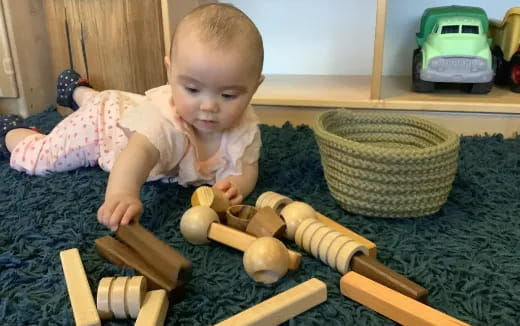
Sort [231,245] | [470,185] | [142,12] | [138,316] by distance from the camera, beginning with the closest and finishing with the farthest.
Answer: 1. [138,316]
2. [231,245]
3. [470,185]
4. [142,12]

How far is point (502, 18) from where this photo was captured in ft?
5.00

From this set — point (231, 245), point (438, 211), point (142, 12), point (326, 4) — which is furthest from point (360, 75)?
point (231, 245)

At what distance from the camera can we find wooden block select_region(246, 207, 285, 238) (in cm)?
74

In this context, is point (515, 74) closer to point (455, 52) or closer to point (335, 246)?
point (455, 52)

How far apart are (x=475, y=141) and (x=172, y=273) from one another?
2.83 feet

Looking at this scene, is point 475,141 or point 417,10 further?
point 417,10

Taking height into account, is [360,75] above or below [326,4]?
below

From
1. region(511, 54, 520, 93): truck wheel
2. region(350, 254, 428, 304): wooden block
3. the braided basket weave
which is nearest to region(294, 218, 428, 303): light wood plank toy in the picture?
region(350, 254, 428, 304): wooden block

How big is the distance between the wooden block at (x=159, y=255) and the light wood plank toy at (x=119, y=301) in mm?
42

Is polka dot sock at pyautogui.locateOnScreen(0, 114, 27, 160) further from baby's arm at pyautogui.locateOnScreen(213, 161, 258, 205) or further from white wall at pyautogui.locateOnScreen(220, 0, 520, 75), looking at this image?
white wall at pyautogui.locateOnScreen(220, 0, 520, 75)

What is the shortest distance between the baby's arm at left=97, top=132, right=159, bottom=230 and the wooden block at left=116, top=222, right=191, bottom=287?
3cm

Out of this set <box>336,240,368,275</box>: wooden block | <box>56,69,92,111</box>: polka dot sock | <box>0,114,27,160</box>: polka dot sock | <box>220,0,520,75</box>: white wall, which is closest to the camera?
<box>336,240,368,275</box>: wooden block

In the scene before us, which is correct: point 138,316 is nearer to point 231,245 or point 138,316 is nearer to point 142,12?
point 231,245

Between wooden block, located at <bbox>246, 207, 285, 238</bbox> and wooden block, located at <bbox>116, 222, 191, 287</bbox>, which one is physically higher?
wooden block, located at <bbox>116, 222, 191, 287</bbox>
